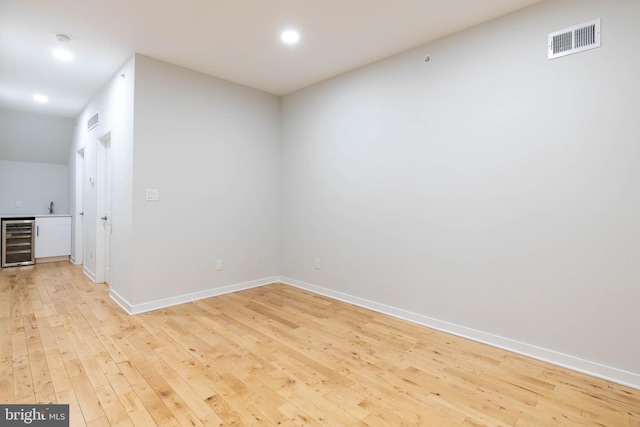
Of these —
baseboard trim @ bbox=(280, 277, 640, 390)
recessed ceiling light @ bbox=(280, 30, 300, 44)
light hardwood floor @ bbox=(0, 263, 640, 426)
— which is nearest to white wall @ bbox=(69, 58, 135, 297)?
light hardwood floor @ bbox=(0, 263, 640, 426)

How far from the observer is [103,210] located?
4.46 metres

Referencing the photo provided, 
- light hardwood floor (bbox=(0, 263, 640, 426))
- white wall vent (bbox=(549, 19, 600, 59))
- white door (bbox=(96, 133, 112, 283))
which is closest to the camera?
light hardwood floor (bbox=(0, 263, 640, 426))

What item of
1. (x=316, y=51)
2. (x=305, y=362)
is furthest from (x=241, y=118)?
(x=305, y=362)

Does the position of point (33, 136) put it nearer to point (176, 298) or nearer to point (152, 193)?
point (152, 193)

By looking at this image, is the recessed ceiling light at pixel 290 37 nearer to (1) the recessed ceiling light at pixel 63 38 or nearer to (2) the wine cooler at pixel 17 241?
(1) the recessed ceiling light at pixel 63 38

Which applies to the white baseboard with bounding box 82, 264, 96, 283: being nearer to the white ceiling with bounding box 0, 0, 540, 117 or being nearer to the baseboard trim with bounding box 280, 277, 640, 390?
the white ceiling with bounding box 0, 0, 540, 117

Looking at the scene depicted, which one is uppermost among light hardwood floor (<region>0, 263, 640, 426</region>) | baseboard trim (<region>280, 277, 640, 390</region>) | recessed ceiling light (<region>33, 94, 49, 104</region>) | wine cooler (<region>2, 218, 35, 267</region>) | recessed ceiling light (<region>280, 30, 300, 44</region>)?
recessed ceiling light (<region>280, 30, 300, 44</region>)

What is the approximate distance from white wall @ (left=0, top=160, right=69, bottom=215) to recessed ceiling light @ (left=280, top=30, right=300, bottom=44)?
609 cm

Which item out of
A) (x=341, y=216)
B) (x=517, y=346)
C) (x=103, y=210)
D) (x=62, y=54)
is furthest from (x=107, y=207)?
(x=517, y=346)

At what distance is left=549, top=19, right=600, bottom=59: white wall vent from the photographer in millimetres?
2172

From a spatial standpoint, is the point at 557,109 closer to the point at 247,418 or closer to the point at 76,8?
the point at 247,418

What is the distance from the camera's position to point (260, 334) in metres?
2.83

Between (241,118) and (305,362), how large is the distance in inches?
124

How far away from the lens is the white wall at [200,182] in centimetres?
337
